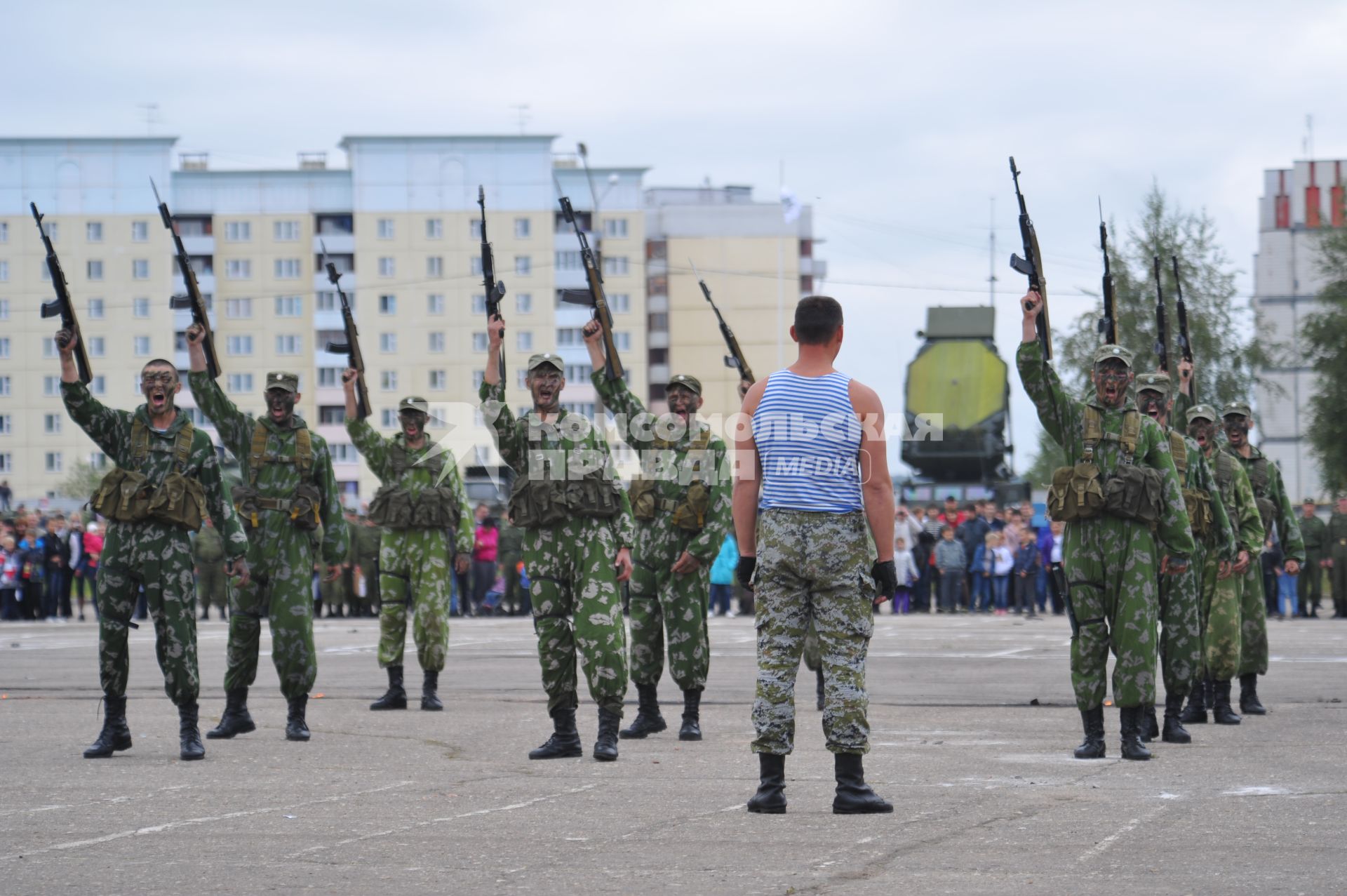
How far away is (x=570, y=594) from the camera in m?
10.1

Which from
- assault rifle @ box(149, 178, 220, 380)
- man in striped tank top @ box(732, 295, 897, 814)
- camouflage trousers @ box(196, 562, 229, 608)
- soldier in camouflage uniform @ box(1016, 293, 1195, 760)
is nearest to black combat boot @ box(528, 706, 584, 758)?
man in striped tank top @ box(732, 295, 897, 814)

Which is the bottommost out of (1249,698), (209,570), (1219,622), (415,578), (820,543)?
(1249,698)

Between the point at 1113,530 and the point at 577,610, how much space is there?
286cm

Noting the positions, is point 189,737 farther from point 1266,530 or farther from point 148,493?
point 1266,530

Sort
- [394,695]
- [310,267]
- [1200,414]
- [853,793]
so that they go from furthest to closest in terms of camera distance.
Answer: [310,267] → [394,695] → [1200,414] → [853,793]

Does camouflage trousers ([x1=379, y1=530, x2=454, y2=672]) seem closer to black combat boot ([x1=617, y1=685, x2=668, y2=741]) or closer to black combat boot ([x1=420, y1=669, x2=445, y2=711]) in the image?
black combat boot ([x1=420, y1=669, x2=445, y2=711])

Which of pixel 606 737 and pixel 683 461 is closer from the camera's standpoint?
pixel 606 737

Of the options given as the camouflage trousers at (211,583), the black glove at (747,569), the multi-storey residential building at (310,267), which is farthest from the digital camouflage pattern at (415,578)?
the multi-storey residential building at (310,267)

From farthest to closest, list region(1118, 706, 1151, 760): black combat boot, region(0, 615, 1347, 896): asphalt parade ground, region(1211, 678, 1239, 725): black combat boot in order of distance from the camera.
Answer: region(1211, 678, 1239, 725): black combat boot
region(1118, 706, 1151, 760): black combat boot
region(0, 615, 1347, 896): asphalt parade ground

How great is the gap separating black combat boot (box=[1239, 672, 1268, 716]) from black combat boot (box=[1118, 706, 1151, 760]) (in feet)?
9.07

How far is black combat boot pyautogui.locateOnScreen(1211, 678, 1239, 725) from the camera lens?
1193 centimetres

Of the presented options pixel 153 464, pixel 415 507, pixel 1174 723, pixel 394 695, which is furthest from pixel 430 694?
pixel 1174 723

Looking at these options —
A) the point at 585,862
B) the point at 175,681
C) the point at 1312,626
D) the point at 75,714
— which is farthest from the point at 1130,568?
the point at 1312,626

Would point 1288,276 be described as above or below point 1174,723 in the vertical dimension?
above
